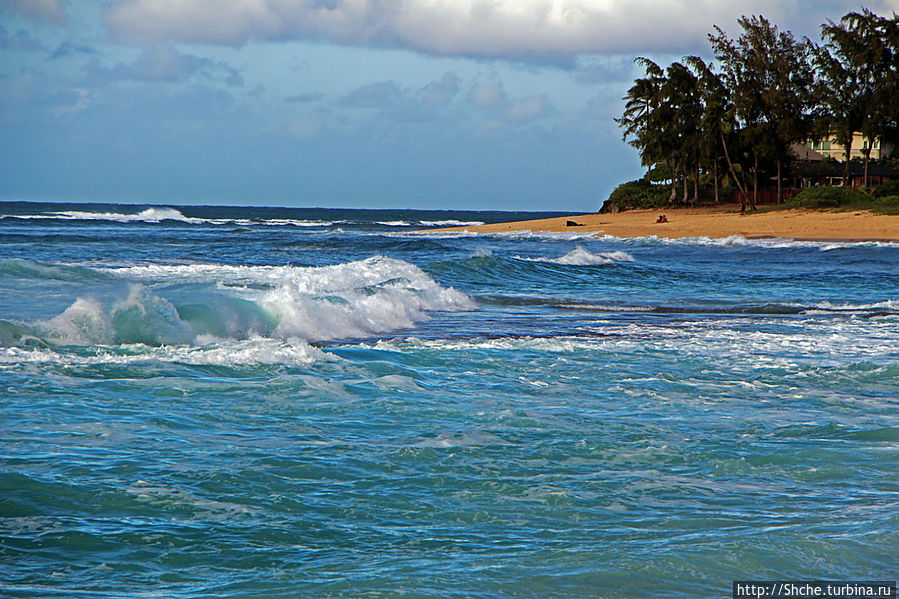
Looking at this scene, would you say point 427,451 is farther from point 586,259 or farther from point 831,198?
point 831,198

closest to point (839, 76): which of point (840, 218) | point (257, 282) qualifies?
point (840, 218)

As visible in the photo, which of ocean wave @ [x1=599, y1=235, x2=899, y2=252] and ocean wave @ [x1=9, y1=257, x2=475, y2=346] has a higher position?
ocean wave @ [x1=599, y1=235, x2=899, y2=252]

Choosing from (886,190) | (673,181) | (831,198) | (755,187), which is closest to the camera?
(831,198)

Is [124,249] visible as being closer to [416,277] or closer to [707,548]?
[416,277]

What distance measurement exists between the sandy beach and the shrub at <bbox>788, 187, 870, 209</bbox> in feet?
3.21

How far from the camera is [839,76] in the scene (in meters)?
52.2

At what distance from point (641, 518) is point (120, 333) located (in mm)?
7070

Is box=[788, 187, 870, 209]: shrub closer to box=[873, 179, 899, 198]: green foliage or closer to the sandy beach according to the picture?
the sandy beach

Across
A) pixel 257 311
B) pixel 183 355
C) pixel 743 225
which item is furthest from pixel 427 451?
pixel 743 225

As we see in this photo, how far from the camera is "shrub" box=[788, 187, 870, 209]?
1925 inches

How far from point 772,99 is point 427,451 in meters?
51.2

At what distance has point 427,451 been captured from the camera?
6.02 metres

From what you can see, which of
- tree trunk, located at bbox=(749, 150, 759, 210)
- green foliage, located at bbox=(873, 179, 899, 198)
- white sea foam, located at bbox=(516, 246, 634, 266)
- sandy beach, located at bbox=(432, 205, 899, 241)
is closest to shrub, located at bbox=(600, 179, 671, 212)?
sandy beach, located at bbox=(432, 205, 899, 241)

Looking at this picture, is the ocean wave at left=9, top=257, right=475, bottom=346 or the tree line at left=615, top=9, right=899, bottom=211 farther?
the tree line at left=615, top=9, right=899, bottom=211
